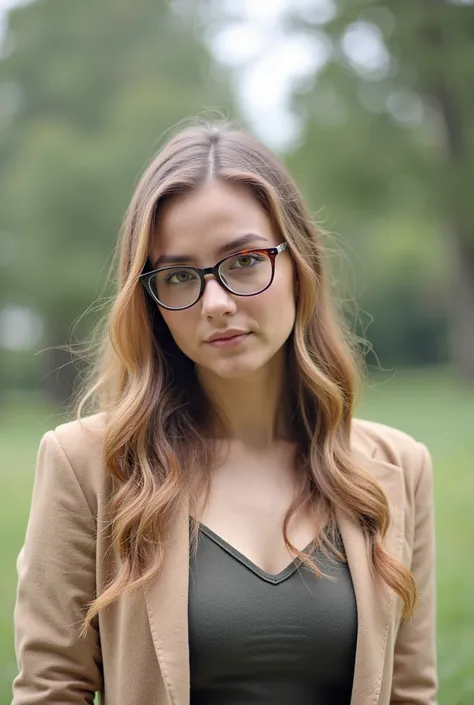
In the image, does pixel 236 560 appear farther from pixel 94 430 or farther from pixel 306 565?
pixel 94 430

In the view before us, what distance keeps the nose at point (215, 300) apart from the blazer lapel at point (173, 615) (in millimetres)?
531

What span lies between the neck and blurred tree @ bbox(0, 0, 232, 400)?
564 inches

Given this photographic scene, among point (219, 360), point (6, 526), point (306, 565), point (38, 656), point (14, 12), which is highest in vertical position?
point (14, 12)

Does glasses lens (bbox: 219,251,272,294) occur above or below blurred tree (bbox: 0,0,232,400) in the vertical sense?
below

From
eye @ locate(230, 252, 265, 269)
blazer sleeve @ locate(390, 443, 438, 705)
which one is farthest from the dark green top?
eye @ locate(230, 252, 265, 269)

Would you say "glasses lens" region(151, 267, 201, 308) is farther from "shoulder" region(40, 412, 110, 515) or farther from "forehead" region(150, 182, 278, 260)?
"shoulder" region(40, 412, 110, 515)

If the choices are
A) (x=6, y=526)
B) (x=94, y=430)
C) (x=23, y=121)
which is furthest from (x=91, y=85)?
(x=94, y=430)

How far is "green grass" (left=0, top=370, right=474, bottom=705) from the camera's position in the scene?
3.57 m

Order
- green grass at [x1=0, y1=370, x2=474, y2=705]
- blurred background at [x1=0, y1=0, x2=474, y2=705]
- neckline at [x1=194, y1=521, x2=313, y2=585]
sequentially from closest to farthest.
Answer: neckline at [x1=194, y1=521, x2=313, y2=585], green grass at [x1=0, y1=370, x2=474, y2=705], blurred background at [x1=0, y1=0, x2=474, y2=705]

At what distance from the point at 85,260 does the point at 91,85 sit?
14.9ft

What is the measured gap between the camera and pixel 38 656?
2.07 meters

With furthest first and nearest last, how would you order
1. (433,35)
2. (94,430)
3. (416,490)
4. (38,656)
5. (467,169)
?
1. (467,169)
2. (433,35)
3. (416,490)
4. (94,430)
5. (38,656)

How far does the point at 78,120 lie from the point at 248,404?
18.2 metres

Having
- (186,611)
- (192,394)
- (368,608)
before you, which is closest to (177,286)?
(192,394)
